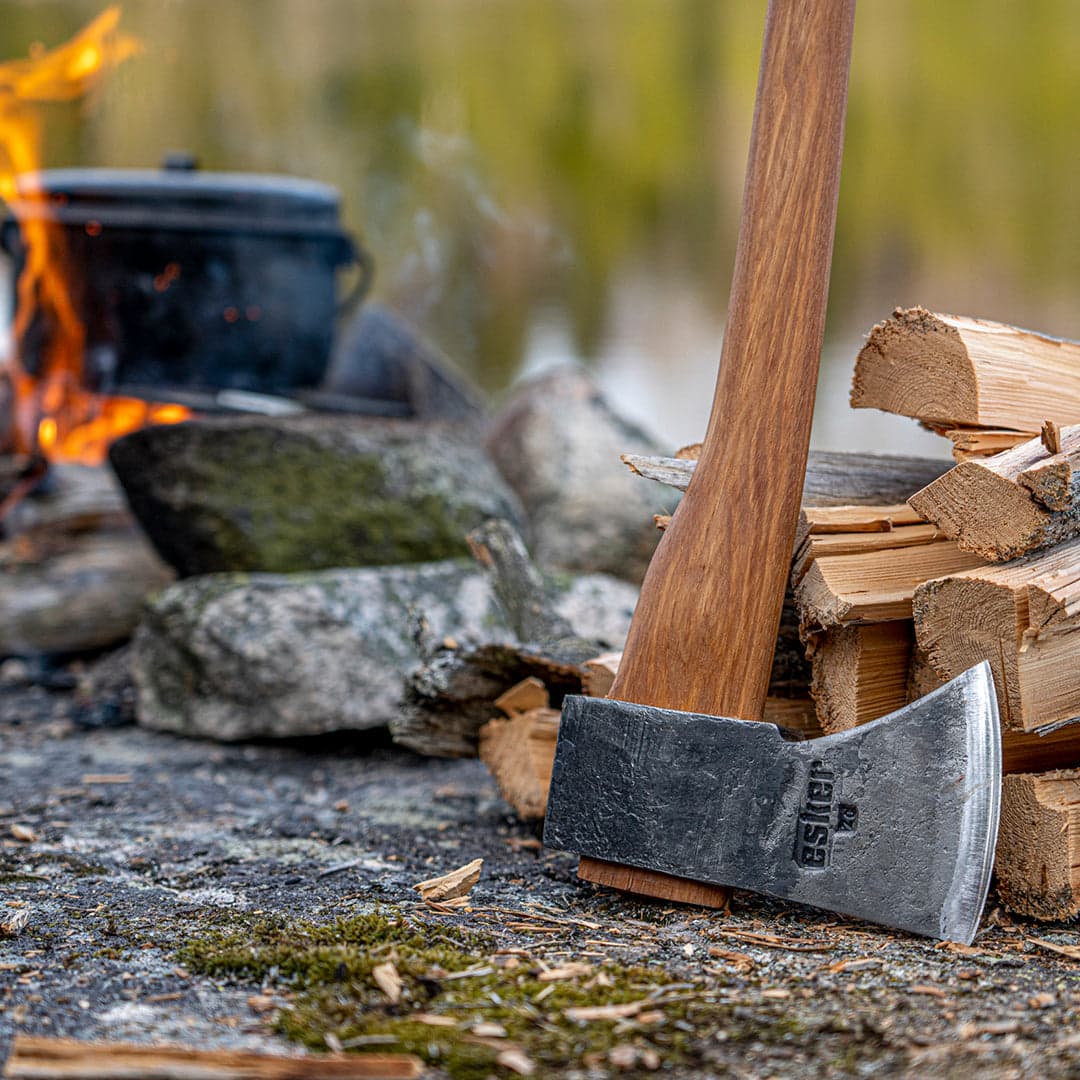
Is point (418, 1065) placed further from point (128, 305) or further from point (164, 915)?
point (128, 305)

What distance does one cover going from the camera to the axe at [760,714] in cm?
134

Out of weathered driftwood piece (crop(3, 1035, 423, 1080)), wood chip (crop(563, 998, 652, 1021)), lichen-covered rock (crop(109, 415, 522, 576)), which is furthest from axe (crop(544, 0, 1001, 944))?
lichen-covered rock (crop(109, 415, 522, 576))

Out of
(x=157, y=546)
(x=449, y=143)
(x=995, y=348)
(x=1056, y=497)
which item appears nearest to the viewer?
(x=1056, y=497)

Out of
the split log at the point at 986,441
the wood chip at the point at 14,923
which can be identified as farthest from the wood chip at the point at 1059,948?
the wood chip at the point at 14,923

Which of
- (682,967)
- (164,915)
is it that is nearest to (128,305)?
(164,915)

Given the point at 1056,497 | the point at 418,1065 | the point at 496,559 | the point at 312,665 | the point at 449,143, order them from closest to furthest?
the point at 418,1065
the point at 1056,497
the point at 496,559
the point at 312,665
the point at 449,143

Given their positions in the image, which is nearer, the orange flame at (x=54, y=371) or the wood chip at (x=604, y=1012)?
the wood chip at (x=604, y=1012)

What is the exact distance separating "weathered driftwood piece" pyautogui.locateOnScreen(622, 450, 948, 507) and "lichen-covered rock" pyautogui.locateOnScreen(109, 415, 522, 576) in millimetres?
1494

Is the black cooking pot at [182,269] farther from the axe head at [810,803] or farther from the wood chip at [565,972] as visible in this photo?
the wood chip at [565,972]

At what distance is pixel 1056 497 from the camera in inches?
54.0

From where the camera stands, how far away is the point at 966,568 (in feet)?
5.41

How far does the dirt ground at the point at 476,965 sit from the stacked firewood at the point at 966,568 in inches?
7.3

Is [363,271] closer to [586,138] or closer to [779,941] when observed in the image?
[586,138]

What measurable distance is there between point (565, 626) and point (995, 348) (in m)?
1.10
